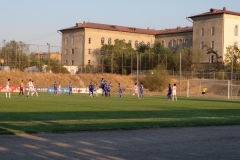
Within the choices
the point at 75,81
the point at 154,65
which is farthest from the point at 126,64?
the point at 75,81

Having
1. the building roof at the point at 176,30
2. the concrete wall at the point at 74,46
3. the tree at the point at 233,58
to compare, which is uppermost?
the building roof at the point at 176,30

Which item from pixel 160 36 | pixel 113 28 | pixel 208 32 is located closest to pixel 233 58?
pixel 208 32

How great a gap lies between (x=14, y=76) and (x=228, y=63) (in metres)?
40.3

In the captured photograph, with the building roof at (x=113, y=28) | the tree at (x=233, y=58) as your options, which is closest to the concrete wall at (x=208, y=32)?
the tree at (x=233, y=58)

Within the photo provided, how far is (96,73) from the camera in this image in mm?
87000

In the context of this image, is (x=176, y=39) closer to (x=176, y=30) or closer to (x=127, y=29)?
(x=176, y=30)

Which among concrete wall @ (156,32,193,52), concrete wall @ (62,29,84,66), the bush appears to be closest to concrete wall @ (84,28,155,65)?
concrete wall @ (62,29,84,66)

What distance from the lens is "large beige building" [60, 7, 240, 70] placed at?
90.5 m

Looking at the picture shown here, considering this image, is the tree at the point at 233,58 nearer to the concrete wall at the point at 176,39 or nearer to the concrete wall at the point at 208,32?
the concrete wall at the point at 208,32

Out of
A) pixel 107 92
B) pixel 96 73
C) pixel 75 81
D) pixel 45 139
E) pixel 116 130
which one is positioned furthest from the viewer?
pixel 96 73

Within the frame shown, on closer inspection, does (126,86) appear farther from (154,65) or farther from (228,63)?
(228,63)

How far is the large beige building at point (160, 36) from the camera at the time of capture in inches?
3563

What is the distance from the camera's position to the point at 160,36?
116m

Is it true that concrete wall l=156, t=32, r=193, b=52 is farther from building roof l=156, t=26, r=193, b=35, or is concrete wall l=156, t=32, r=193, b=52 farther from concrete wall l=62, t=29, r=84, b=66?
concrete wall l=62, t=29, r=84, b=66
